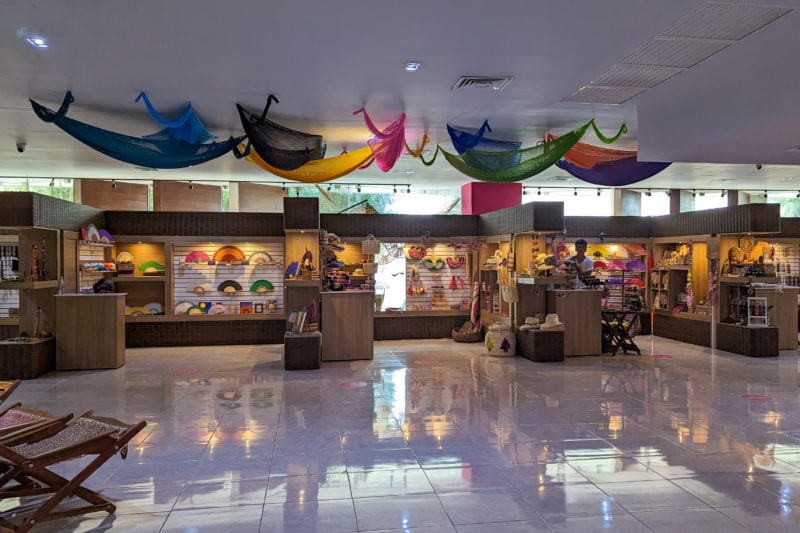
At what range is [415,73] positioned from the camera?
22.3 ft

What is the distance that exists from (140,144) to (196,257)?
492cm

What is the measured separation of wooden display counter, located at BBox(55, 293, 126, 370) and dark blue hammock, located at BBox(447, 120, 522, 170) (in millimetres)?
5650

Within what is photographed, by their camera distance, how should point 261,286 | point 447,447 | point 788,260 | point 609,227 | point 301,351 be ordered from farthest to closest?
point 609,227 < point 788,260 < point 261,286 < point 301,351 < point 447,447

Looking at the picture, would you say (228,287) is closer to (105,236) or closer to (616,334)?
(105,236)

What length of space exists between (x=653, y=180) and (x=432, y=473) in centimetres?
1251

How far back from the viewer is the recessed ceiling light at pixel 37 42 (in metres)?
5.67

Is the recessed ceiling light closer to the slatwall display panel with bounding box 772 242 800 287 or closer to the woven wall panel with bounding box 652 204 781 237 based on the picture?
the woven wall panel with bounding box 652 204 781 237

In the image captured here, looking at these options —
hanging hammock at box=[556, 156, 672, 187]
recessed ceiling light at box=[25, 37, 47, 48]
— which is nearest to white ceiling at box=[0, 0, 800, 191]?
recessed ceiling light at box=[25, 37, 47, 48]

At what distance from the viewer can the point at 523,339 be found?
10.3m

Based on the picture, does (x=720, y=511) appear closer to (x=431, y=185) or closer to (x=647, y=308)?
(x=647, y=308)

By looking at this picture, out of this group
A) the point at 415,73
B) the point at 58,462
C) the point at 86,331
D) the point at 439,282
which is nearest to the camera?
the point at 58,462

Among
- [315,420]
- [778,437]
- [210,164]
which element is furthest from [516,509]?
[210,164]

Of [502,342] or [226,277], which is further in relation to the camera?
[226,277]

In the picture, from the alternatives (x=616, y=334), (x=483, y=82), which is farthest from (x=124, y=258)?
(x=616, y=334)
